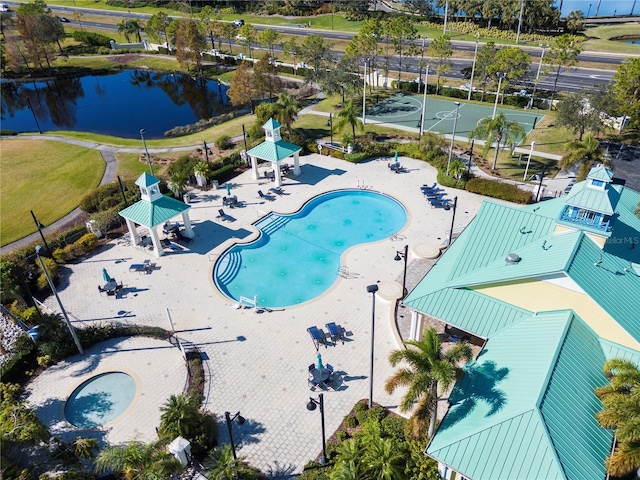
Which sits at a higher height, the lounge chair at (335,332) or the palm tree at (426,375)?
the palm tree at (426,375)

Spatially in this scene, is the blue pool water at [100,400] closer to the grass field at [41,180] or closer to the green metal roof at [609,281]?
the grass field at [41,180]

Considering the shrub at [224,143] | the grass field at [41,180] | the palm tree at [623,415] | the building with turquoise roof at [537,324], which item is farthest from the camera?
the shrub at [224,143]

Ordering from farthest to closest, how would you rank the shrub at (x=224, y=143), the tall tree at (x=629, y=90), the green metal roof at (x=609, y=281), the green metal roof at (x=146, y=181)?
the shrub at (x=224, y=143) < the tall tree at (x=629, y=90) < the green metal roof at (x=146, y=181) < the green metal roof at (x=609, y=281)

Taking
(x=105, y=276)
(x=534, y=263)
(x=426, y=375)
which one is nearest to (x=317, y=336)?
(x=426, y=375)

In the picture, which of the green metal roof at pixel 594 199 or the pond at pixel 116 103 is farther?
the pond at pixel 116 103

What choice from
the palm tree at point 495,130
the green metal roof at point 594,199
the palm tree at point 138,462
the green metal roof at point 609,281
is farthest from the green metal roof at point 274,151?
the palm tree at point 138,462

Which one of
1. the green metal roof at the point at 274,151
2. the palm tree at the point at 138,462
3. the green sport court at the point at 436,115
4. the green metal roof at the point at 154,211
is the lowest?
the palm tree at the point at 138,462
